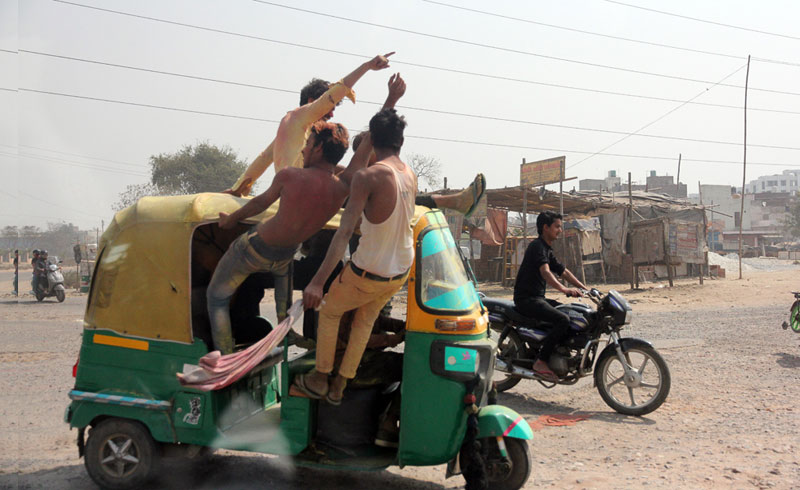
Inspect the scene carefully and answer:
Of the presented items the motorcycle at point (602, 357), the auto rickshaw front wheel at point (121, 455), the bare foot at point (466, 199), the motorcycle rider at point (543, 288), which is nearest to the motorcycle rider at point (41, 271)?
the motorcycle at point (602, 357)

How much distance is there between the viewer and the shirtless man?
4008mm

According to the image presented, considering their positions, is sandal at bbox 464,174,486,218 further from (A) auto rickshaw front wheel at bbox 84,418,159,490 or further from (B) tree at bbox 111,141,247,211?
(B) tree at bbox 111,141,247,211

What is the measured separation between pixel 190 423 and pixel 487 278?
23.4 metres

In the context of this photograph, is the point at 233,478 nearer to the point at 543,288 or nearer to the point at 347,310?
the point at 347,310

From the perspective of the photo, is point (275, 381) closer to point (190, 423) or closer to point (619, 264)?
point (190, 423)

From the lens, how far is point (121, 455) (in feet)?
13.6

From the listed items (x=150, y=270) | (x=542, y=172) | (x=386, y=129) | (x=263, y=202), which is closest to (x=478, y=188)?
(x=386, y=129)

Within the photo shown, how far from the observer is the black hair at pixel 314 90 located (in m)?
5.47

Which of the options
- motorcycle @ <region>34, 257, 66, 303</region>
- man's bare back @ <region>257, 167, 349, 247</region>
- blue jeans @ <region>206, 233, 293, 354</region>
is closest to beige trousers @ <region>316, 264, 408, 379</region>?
man's bare back @ <region>257, 167, 349, 247</region>

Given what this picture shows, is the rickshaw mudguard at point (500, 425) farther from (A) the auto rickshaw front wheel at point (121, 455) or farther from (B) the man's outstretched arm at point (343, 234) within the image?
(A) the auto rickshaw front wheel at point (121, 455)

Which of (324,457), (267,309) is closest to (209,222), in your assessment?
(324,457)

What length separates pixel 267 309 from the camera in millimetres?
15352

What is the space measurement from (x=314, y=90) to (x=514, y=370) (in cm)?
353

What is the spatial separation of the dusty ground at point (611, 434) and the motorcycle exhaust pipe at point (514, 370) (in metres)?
0.35
